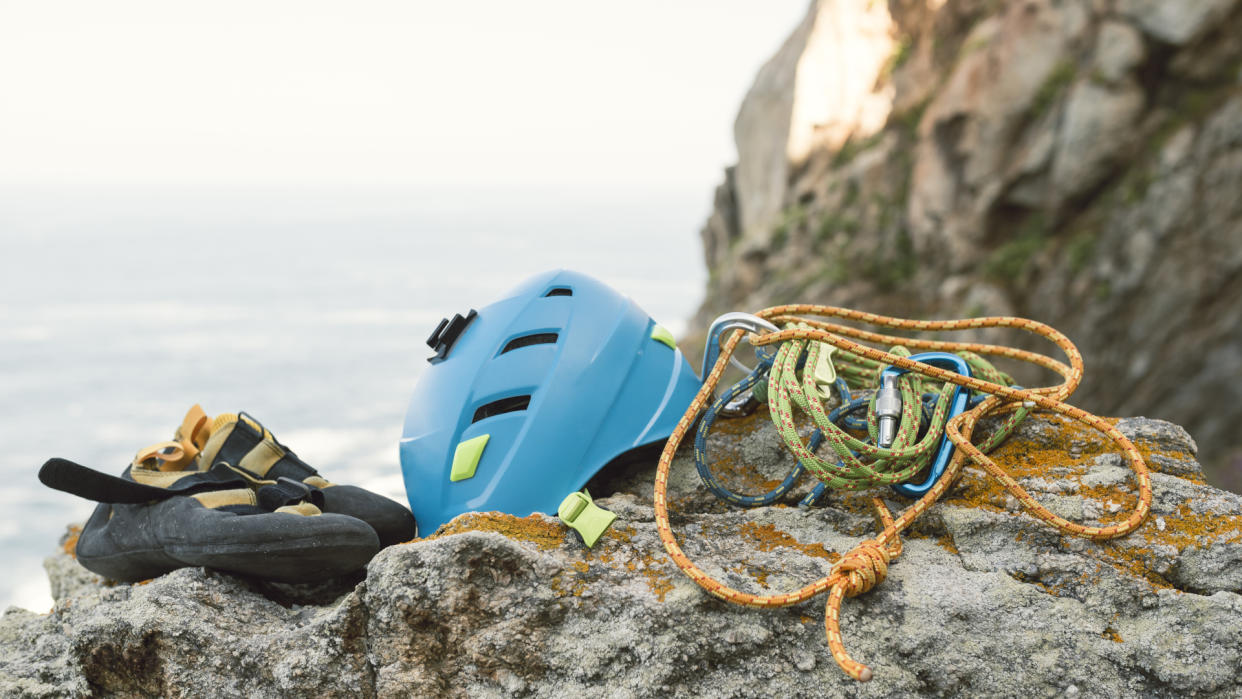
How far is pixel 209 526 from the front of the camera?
2.30 m

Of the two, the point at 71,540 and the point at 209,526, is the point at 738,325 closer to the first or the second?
the point at 209,526

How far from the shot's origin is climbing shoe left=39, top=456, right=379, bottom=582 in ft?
7.45

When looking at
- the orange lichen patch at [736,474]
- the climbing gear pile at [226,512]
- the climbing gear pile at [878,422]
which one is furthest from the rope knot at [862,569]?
the climbing gear pile at [226,512]

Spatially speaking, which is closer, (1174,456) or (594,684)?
(594,684)

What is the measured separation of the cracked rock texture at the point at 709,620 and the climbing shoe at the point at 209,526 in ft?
0.34

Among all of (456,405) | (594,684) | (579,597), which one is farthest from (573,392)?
(594,684)

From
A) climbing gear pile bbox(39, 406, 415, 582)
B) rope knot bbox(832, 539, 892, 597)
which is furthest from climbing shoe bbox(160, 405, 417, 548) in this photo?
rope knot bbox(832, 539, 892, 597)

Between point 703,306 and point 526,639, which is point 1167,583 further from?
point 703,306

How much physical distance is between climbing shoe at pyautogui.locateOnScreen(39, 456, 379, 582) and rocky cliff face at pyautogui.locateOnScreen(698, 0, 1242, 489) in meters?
10.2

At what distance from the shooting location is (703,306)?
19.8 metres

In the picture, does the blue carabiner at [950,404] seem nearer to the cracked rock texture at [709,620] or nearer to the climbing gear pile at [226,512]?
the cracked rock texture at [709,620]

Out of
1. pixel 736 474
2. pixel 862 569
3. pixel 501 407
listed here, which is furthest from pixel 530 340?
pixel 862 569

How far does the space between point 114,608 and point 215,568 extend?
0.25 m

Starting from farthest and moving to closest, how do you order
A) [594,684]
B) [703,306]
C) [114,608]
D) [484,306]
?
[703,306], [484,306], [114,608], [594,684]
